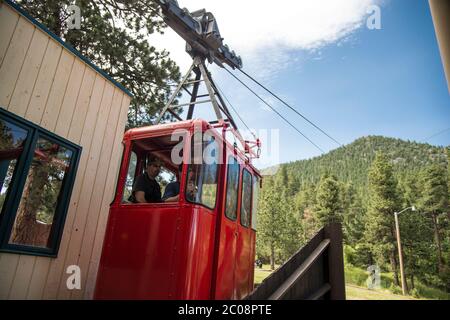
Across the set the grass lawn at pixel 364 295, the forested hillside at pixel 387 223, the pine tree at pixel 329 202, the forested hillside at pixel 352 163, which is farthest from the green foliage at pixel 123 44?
the forested hillside at pixel 352 163

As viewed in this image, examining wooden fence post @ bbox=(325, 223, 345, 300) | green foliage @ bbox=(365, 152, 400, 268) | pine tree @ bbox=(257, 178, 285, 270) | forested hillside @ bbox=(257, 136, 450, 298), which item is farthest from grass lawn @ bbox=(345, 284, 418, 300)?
wooden fence post @ bbox=(325, 223, 345, 300)

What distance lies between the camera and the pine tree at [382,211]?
34.7m

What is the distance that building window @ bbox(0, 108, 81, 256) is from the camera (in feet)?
10.7

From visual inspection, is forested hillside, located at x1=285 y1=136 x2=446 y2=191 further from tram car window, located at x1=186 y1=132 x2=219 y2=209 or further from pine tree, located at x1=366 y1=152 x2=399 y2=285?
tram car window, located at x1=186 y1=132 x2=219 y2=209

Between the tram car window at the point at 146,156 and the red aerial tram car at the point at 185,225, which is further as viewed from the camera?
the tram car window at the point at 146,156

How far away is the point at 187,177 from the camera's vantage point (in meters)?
3.70

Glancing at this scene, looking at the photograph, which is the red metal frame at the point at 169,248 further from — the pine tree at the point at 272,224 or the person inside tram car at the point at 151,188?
the pine tree at the point at 272,224

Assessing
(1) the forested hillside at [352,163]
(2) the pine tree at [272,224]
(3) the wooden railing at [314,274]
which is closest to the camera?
(3) the wooden railing at [314,274]

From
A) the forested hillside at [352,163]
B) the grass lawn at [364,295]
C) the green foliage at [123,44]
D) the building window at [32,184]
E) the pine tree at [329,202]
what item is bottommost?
the grass lawn at [364,295]

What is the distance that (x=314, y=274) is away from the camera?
220cm

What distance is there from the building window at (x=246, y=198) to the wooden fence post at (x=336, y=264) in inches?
101

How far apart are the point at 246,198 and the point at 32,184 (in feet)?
10.2

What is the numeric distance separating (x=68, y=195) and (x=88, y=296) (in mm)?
1455

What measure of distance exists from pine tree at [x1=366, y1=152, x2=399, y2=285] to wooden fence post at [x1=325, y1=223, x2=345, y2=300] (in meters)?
36.5
